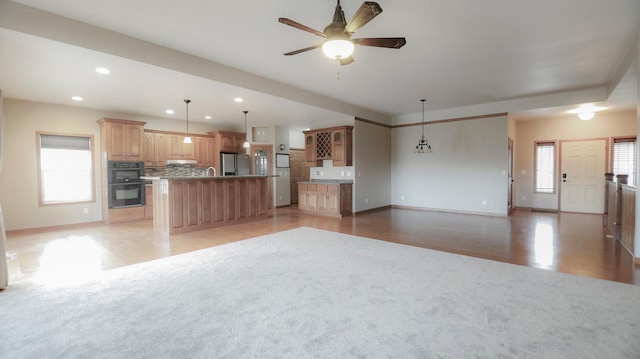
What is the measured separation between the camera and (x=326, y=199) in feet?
25.5

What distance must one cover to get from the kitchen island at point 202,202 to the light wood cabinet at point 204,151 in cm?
255

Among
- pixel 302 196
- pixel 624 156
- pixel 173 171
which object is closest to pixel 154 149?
pixel 173 171

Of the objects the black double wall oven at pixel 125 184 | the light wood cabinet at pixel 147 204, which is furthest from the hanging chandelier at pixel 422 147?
the black double wall oven at pixel 125 184

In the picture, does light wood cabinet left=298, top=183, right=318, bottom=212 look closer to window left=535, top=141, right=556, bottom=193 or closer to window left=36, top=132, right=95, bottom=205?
window left=36, top=132, right=95, bottom=205

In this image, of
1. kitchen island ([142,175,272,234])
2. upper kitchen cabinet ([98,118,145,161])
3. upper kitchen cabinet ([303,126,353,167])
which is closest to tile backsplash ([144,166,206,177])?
upper kitchen cabinet ([98,118,145,161])

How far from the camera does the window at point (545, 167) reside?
8.33m

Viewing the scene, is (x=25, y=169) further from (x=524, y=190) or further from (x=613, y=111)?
(x=613, y=111)

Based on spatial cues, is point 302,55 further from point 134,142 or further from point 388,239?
point 134,142

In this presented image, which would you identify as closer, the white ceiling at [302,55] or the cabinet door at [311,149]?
the white ceiling at [302,55]

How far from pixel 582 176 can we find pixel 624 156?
0.94 metres

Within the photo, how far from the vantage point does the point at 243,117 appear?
26.7ft

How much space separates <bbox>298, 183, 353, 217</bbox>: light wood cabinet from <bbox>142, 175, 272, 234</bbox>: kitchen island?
160 cm

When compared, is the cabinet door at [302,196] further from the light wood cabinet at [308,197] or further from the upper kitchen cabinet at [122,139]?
the upper kitchen cabinet at [122,139]

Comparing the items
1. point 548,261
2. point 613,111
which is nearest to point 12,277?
point 548,261
